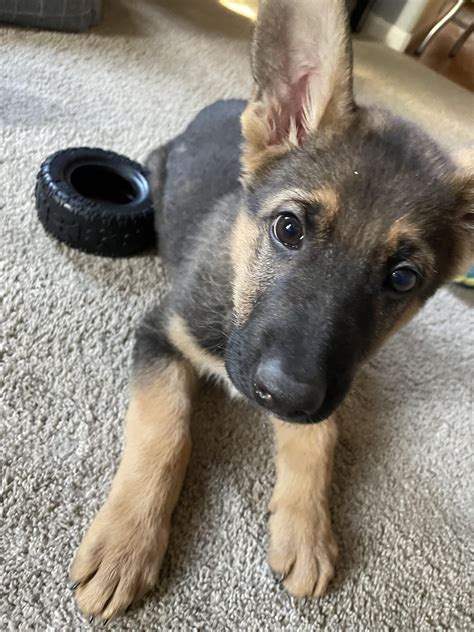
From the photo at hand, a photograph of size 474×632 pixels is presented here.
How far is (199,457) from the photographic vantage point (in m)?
2.20

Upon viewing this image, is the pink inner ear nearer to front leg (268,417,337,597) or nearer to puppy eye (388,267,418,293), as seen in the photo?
puppy eye (388,267,418,293)

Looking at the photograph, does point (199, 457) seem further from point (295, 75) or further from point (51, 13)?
point (51, 13)

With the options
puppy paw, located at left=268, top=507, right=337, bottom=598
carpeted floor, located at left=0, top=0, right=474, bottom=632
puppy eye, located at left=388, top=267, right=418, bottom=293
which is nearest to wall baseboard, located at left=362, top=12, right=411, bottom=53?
carpeted floor, located at left=0, top=0, right=474, bottom=632

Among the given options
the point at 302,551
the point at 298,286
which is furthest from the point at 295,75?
the point at 302,551

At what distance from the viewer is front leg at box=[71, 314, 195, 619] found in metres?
1.71

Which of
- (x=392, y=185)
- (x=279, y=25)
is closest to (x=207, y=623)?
(x=392, y=185)

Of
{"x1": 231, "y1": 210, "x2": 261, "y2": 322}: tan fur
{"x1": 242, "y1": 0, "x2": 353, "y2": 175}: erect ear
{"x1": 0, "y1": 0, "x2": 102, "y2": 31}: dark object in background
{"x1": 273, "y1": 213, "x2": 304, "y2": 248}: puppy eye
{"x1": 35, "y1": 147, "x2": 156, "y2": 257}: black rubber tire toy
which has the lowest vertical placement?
{"x1": 0, "y1": 0, "x2": 102, "y2": 31}: dark object in background

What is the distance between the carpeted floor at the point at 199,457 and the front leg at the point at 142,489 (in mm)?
71

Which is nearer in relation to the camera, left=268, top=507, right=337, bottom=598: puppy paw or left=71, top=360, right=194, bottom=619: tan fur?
left=71, top=360, right=194, bottom=619: tan fur

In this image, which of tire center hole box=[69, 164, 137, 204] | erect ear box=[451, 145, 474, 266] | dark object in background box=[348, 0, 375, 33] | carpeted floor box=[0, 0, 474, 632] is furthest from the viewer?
dark object in background box=[348, 0, 375, 33]

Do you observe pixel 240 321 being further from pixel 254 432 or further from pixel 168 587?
pixel 168 587

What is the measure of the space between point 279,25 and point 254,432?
1.41m

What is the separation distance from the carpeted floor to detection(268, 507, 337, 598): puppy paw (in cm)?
5

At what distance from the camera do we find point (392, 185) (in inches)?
71.7
